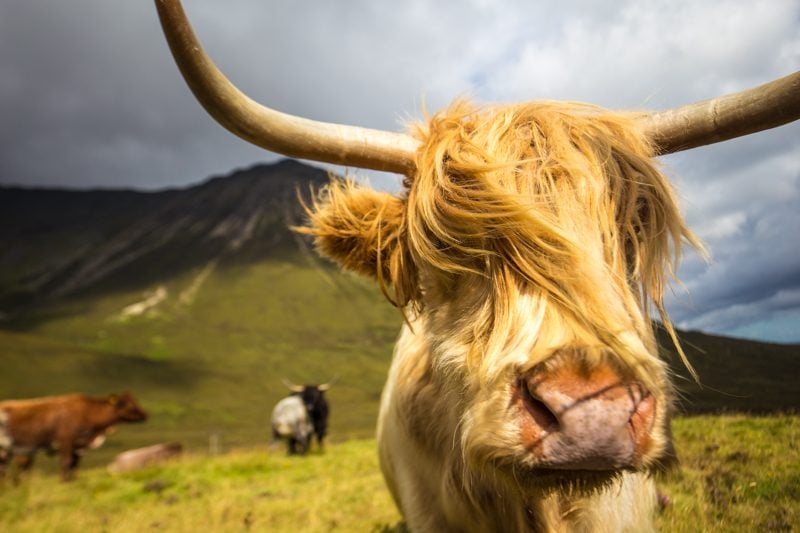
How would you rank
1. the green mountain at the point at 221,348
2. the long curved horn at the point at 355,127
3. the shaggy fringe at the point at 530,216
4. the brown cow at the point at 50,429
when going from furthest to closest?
the brown cow at the point at 50,429 → the green mountain at the point at 221,348 → the shaggy fringe at the point at 530,216 → the long curved horn at the point at 355,127

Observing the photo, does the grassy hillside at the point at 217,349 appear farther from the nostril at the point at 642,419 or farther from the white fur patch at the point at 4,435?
the nostril at the point at 642,419

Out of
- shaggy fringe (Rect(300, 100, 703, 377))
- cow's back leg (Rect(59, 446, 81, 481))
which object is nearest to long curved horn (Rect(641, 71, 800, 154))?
shaggy fringe (Rect(300, 100, 703, 377))

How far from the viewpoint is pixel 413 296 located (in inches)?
116

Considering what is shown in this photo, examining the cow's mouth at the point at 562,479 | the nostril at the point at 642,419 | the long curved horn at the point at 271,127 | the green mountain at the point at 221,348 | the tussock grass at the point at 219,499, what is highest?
the green mountain at the point at 221,348

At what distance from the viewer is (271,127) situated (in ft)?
7.43

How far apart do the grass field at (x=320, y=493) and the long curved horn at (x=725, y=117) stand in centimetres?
150

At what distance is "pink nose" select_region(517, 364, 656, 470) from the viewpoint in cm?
161

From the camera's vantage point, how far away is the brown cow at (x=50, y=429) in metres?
14.2

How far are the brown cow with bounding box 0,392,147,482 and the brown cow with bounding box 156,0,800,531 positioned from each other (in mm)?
13684

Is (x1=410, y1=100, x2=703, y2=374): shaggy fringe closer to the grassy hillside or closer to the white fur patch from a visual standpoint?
the white fur patch

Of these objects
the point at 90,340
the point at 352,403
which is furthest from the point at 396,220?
the point at 90,340

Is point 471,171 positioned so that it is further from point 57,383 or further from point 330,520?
point 57,383

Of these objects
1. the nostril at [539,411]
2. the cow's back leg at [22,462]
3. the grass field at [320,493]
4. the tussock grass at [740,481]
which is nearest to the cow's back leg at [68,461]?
the grass field at [320,493]

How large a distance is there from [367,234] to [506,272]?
986mm
